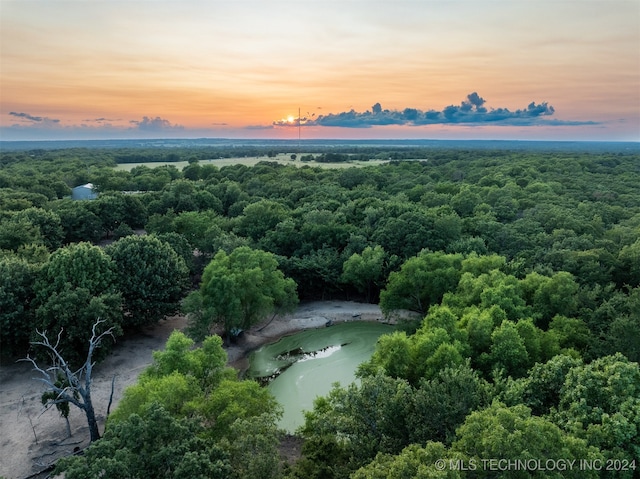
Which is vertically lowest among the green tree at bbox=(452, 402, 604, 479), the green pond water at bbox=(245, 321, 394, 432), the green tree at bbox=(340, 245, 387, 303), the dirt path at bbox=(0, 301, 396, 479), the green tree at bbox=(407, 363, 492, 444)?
the green pond water at bbox=(245, 321, 394, 432)

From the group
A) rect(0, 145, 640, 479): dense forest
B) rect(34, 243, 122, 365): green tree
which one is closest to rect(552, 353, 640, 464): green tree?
rect(0, 145, 640, 479): dense forest

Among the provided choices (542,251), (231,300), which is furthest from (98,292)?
(542,251)

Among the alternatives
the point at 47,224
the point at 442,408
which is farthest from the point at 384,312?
the point at 47,224

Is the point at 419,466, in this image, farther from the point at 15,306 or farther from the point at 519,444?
the point at 15,306

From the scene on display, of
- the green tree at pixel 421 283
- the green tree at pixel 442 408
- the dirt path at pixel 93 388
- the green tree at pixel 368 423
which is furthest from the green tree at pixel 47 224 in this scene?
the green tree at pixel 442 408

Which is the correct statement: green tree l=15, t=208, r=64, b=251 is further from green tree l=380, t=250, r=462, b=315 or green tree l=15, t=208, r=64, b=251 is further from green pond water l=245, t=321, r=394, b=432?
green tree l=380, t=250, r=462, b=315

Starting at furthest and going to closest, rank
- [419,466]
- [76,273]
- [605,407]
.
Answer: [76,273], [605,407], [419,466]
